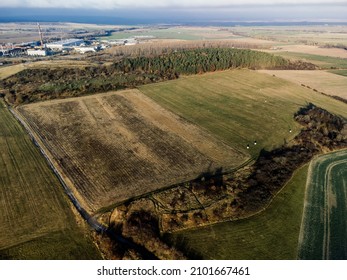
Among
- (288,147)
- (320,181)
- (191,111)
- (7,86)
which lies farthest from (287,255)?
(7,86)

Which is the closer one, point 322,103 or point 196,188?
point 196,188

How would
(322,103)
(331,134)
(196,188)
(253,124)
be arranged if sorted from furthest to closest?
(322,103) < (253,124) < (331,134) < (196,188)

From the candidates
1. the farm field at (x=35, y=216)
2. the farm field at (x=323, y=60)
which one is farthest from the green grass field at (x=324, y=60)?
the farm field at (x=35, y=216)

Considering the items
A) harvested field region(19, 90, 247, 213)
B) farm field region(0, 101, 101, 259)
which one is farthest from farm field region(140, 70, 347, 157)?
farm field region(0, 101, 101, 259)

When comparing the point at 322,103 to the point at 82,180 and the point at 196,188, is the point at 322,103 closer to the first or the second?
the point at 196,188

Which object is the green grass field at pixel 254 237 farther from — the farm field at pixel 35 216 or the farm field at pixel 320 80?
the farm field at pixel 320 80

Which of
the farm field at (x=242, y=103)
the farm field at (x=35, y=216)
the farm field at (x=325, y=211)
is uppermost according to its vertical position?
the farm field at (x=242, y=103)

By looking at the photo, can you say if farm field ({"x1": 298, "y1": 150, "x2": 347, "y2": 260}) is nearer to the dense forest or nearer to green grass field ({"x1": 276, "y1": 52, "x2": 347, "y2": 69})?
the dense forest
